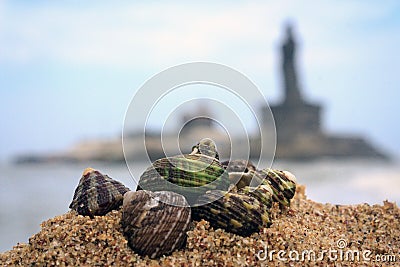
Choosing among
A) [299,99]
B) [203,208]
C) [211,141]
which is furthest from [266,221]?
[299,99]

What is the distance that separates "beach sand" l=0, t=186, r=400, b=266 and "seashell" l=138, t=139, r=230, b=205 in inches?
5.2

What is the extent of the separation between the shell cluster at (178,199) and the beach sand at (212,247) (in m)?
0.04

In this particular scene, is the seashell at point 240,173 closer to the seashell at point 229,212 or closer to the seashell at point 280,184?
the seashell at point 280,184

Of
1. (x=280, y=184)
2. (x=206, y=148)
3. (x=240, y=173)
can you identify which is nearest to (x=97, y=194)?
(x=206, y=148)

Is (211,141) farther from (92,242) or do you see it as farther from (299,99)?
(299,99)

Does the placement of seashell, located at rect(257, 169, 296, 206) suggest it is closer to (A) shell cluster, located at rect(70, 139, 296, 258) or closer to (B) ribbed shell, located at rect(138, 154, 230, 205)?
(A) shell cluster, located at rect(70, 139, 296, 258)

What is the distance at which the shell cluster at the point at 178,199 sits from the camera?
171cm

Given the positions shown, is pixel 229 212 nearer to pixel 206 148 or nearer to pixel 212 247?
pixel 212 247

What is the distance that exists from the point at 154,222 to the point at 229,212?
0.94 feet

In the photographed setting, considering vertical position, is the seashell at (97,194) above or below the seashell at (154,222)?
above

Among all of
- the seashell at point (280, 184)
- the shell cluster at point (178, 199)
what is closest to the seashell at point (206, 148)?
the shell cluster at point (178, 199)

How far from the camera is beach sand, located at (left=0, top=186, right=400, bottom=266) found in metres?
1.72

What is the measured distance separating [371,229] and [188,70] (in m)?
1.13

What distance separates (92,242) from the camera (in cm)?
177
